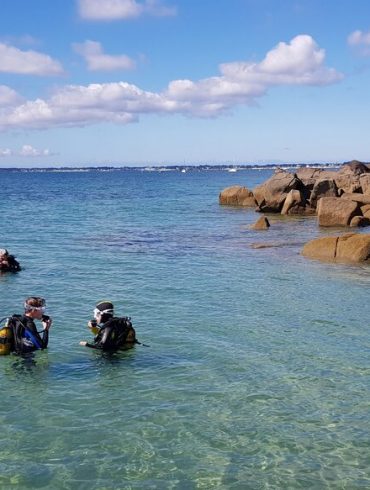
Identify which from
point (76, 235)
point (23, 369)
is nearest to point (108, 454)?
point (23, 369)

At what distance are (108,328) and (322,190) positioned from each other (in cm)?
4107

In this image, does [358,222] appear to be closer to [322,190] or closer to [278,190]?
[322,190]

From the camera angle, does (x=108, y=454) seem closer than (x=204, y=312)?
Yes

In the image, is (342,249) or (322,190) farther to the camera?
(322,190)

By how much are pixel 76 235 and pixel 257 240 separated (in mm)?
12374

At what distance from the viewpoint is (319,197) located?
50969 millimetres

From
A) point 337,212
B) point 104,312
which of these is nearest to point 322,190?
point 337,212

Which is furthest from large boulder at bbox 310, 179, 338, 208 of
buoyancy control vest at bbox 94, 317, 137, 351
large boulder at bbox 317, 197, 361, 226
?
buoyancy control vest at bbox 94, 317, 137, 351

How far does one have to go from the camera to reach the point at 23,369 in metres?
12.4

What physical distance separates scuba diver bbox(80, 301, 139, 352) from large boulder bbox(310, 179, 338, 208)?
39.6m

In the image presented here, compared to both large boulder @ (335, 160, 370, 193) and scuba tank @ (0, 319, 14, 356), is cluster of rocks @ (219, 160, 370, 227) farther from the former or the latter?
scuba tank @ (0, 319, 14, 356)

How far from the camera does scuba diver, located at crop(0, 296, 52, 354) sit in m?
11.9

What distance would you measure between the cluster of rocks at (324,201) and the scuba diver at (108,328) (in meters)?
15.3

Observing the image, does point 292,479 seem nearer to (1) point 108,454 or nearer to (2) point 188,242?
(1) point 108,454
